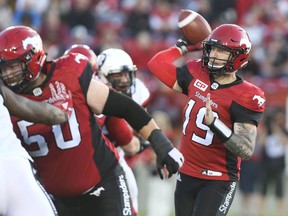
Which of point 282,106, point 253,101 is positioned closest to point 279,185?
point 282,106

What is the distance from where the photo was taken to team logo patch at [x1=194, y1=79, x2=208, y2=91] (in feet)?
17.8

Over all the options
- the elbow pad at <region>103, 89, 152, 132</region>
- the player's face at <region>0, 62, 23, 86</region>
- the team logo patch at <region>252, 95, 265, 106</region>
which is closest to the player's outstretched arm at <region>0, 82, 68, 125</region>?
the player's face at <region>0, 62, 23, 86</region>

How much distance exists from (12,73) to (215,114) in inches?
56.6

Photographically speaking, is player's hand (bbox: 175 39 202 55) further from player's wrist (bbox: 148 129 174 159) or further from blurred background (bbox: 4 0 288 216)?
blurred background (bbox: 4 0 288 216)

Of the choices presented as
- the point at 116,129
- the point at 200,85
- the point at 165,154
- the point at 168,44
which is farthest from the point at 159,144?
the point at 168,44

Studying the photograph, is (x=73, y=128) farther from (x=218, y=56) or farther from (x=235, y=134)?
(x=218, y=56)

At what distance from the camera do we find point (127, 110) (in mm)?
4734

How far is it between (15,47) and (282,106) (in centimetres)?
671

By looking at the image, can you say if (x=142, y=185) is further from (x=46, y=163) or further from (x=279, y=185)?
(x=46, y=163)

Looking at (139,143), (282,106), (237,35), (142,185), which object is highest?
(237,35)

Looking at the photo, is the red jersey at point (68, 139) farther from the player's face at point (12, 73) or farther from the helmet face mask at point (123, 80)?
the helmet face mask at point (123, 80)

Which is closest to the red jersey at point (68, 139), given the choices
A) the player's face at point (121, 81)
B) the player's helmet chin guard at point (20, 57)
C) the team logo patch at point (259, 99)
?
the player's helmet chin guard at point (20, 57)

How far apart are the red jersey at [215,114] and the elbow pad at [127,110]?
72 centimetres

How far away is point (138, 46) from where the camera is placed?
11.8 m
